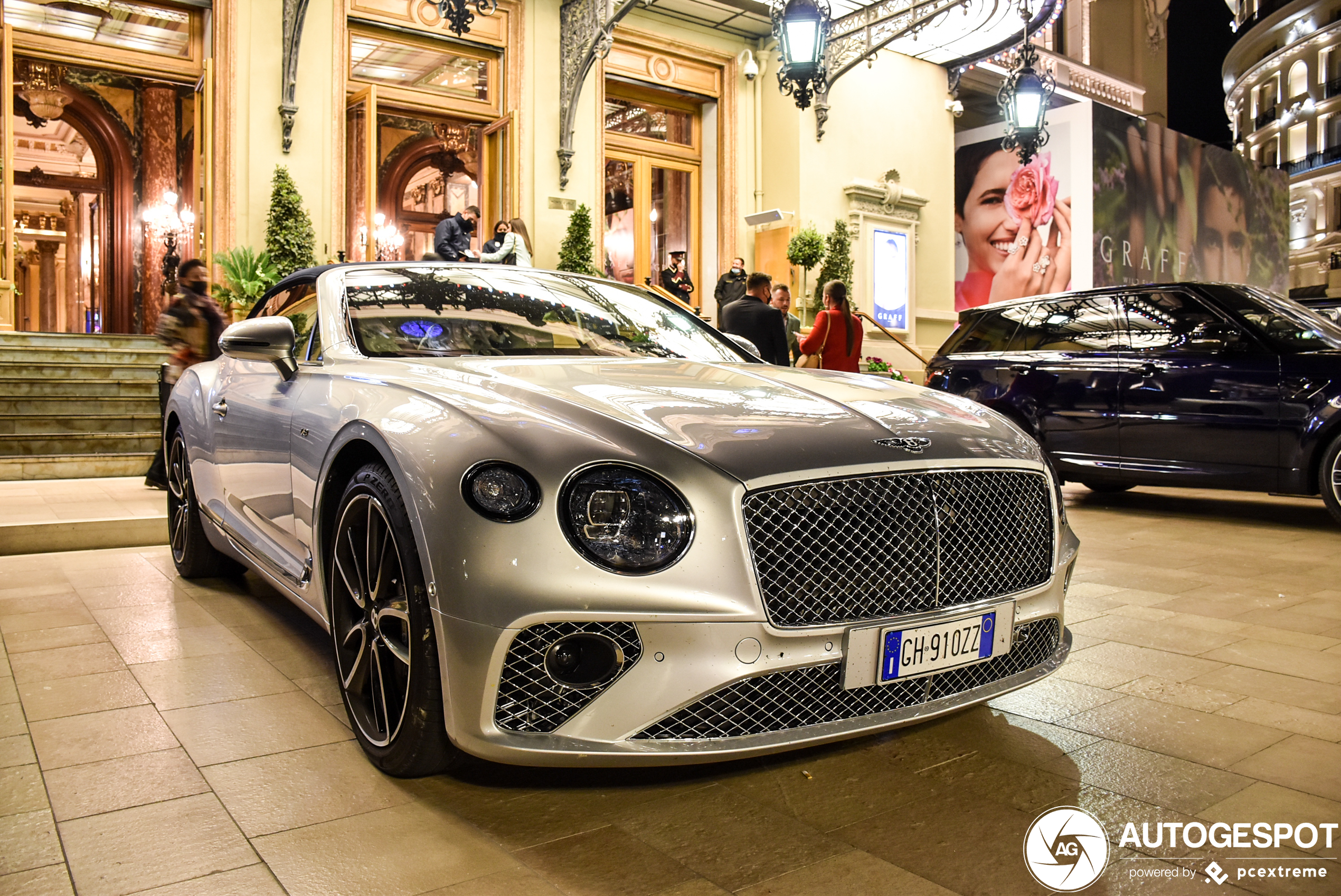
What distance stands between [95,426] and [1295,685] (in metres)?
9.27

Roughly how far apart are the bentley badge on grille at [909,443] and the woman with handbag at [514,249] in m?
8.65

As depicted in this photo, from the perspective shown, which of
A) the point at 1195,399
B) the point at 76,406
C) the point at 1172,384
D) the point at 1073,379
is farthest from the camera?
the point at 76,406

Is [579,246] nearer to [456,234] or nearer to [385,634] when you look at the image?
[456,234]

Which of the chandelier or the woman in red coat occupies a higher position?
the chandelier

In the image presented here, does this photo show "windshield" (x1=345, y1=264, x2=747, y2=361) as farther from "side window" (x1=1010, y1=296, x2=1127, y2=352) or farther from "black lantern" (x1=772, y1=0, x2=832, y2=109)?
"black lantern" (x1=772, y1=0, x2=832, y2=109)

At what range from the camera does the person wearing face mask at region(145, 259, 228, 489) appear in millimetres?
6789

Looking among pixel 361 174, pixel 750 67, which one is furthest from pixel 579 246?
pixel 750 67

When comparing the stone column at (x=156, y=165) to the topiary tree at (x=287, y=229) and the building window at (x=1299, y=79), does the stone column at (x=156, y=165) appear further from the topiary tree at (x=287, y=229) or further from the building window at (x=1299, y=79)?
the building window at (x=1299, y=79)

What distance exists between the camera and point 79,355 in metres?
10.4

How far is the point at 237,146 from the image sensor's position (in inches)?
473

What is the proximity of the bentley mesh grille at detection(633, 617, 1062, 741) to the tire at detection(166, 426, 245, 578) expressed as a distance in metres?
3.17

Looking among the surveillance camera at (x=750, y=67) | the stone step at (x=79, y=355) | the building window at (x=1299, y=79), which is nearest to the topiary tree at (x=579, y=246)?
the surveillance camera at (x=750, y=67)

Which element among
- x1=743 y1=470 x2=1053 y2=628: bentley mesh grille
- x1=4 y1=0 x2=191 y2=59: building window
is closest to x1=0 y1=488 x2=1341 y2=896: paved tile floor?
x1=743 y1=470 x2=1053 y2=628: bentley mesh grille

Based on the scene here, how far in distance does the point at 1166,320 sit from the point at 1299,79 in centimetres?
5004
